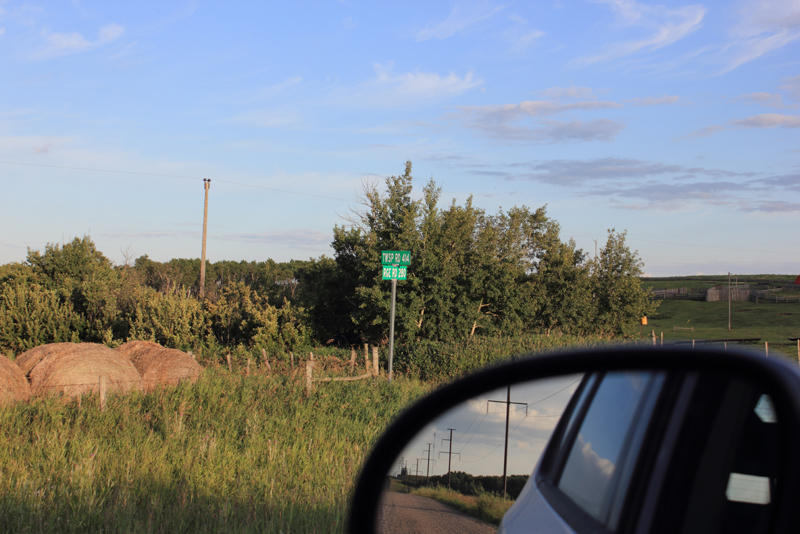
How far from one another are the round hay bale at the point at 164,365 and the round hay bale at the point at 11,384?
2830mm

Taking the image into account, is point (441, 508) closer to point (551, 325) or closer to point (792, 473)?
point (792, 473)

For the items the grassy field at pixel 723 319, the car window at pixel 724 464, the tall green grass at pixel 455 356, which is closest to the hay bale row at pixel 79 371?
the tall green grass at pixel 455 356

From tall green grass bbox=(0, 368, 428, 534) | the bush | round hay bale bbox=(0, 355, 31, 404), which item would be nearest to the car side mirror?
tall green grass bbox=(0, 368, 428, 534)

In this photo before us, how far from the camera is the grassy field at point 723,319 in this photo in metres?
72.9

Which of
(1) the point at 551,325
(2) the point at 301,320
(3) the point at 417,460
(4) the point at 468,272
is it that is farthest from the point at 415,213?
(3) the point at 417,460

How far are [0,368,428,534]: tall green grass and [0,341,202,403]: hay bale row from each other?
1.75 metres

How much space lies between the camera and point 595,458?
1.53 m

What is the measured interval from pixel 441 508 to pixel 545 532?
1.22 ft

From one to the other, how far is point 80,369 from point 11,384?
75.4 inches

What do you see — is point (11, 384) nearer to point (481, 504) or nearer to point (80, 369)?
point (80, 369)

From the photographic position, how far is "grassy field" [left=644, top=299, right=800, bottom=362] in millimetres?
72938

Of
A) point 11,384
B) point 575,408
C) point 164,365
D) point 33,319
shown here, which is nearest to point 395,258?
point 164,365

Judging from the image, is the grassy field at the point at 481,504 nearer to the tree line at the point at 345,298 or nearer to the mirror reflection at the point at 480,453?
the mirror reflection at the point at 480,453

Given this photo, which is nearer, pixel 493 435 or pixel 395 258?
pixel 493 435
